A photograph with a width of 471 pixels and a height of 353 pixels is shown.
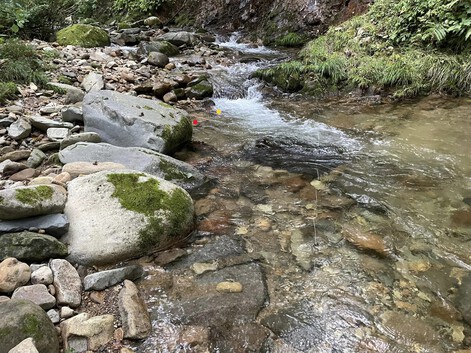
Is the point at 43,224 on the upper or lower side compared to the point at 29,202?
lower

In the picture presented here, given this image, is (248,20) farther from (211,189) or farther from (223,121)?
(211,189)

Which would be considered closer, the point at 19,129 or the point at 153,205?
the point at 153,205

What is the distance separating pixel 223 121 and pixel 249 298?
4570 millimetres

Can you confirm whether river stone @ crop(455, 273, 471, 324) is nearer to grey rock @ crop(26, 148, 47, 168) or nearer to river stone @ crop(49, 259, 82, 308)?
river stone @ crop(49, 259, 82, 308)

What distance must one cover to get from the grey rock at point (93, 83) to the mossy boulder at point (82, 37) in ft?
14.4

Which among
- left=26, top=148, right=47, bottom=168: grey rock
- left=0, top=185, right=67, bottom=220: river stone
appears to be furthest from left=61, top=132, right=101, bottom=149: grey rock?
left=0, top=185, right=67, bottom=220: river stone

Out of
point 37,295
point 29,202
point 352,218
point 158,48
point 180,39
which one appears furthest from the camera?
point 180,39

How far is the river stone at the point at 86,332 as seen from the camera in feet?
6.89

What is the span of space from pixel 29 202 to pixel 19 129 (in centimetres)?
241

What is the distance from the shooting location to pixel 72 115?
5.19 metres

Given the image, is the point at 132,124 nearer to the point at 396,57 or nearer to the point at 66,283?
the point at 66,283

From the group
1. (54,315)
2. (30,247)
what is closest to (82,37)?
(30,247)

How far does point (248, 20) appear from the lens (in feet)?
47.7

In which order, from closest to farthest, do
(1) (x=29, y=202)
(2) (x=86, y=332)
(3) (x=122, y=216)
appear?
(2) (x=86, y=332), (1) (x=29, y=202), (3) (x=122, y=216)
